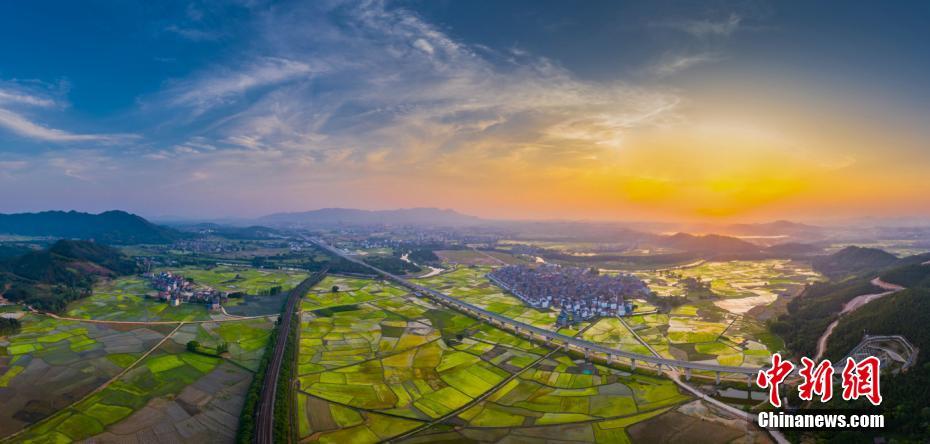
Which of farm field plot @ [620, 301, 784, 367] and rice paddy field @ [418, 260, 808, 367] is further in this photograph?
rice paddy field @ [418, 260, 808, 367]

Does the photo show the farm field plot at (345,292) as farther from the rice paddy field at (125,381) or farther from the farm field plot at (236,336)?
the rice paddy field at (125,381)

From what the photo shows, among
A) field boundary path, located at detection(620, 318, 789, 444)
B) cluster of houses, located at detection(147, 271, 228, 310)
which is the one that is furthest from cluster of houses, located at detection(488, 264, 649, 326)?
cluster of houses, located at detection(147, 271, 228, 310)

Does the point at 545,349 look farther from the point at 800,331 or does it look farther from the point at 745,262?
the point at 745,262

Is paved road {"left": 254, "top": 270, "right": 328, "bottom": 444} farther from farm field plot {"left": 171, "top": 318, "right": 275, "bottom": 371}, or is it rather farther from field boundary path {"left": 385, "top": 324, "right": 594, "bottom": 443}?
field boundary path {"left": 385, "top": 324, "right": 594, "bottom": 443}

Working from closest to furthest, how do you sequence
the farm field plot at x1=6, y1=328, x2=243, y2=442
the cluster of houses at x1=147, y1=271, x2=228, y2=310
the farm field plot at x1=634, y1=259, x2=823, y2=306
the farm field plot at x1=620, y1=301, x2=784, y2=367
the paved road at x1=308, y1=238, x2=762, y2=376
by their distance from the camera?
the farm field plot at x1=6, y1=328, x2=243, y2=442 → the paved road at x1=308, y1=238, x2=762, y2=376 → the farm field plot at x1=620, y1=301, x2=784, y2=367 → the cluster of houses at x1=147, y1=271, x2=228, y2=310 → the farm field plot at x1=634, y1=259, x2=823, y2=306

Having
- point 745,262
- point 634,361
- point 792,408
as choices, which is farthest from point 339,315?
point 745,262

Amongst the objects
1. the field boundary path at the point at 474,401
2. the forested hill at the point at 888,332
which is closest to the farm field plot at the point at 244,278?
the field boundary path at the point at 474,401

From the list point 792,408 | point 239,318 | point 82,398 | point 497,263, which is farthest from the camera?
point 497,263
